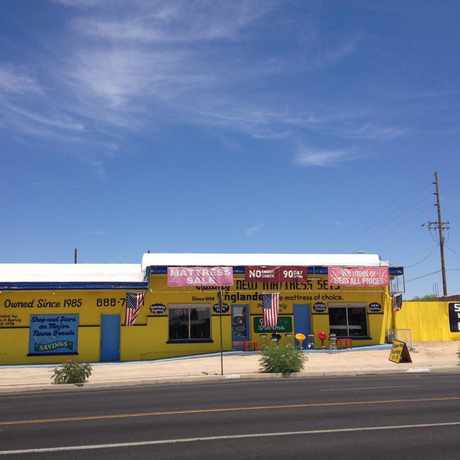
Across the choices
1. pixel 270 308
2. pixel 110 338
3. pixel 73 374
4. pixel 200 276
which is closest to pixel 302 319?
pixel 270 308

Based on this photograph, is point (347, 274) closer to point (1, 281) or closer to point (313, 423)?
point (1, 281)

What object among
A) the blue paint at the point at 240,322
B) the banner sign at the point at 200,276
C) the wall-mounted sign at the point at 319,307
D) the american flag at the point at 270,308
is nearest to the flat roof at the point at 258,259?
the banner sign at the point at 200,276

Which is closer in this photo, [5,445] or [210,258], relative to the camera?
[5,445]

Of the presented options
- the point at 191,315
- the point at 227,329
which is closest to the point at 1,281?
the point at 191,315

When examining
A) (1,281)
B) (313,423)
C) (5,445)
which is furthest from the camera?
(1,281)

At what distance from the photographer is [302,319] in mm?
30234

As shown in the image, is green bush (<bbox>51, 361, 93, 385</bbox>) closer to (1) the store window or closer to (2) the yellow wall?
(1) the store window

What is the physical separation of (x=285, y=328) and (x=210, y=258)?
18.4 ft

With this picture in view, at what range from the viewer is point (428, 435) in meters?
9.31

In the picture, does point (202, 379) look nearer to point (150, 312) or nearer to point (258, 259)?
point (150, 312)

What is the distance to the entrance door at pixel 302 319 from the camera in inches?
1186

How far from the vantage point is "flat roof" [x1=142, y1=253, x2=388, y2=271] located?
Answer: 3119cm

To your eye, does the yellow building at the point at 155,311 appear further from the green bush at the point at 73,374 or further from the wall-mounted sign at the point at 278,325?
the green bush at the point at 73,374

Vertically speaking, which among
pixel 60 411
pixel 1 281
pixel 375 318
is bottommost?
pixel 60 411
